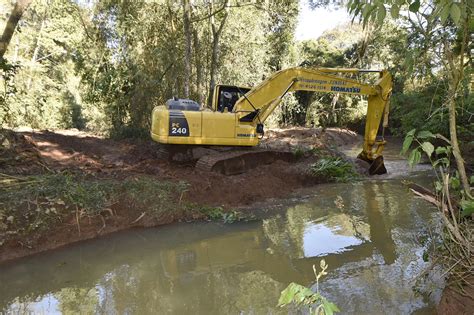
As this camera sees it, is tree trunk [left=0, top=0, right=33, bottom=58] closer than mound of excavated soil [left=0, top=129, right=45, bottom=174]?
Yes

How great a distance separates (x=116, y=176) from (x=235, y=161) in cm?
269

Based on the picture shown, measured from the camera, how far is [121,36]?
48.2 ft

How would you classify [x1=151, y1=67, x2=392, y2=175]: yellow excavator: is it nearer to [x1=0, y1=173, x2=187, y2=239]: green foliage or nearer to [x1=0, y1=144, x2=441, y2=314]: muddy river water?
[x1=0, y1=173, x2=187, y2=239]: green foliage

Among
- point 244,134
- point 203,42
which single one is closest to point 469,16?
point 244,134

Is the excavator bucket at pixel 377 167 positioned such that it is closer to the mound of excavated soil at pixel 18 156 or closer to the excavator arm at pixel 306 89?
the excavator arm at pixel 306 89

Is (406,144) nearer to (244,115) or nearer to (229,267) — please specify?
(229,267)

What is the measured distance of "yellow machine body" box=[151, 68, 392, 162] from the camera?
8820 millimetres

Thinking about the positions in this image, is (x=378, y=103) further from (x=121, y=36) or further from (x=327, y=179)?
(x=121, y=36)

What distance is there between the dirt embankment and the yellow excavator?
0.51 m

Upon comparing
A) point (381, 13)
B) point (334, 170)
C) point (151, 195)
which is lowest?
point (151, 195)

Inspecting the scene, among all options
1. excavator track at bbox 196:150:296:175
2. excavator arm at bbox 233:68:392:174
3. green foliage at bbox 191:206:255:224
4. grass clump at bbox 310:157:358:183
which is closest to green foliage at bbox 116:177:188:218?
green foliage at bbox 191:206:255:224

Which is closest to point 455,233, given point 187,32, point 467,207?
point 467,207

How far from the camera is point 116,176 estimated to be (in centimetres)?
808

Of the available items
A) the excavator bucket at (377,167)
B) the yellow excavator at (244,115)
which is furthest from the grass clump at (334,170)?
the yellow excavator at (244,115)
